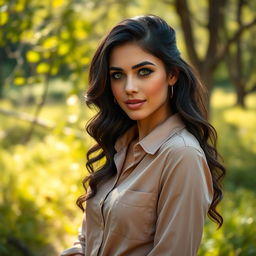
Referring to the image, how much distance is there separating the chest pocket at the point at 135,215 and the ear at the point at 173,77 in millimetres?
538

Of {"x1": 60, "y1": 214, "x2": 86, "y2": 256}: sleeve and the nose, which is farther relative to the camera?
{"x1": 60, "y1": 214, "x2": 86, "y2": 256}: sleeve

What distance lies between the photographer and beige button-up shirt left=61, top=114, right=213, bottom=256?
1932mm

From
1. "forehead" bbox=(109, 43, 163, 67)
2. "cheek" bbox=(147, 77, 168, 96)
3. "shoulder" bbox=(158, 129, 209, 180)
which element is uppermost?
"forehead" bbox=(109, 43, 163, 67)

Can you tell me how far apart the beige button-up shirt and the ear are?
160 mm

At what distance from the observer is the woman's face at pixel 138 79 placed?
86.8 inches

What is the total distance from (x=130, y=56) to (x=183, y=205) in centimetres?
70

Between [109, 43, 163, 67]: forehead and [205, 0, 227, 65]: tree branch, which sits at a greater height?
[109, 43, 163, 67]: forehead

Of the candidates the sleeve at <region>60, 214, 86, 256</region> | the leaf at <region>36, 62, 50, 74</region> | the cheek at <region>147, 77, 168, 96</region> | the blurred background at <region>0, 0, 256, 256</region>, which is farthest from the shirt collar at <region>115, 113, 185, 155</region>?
the leaf at <region>36, 62, 50, 74</region>

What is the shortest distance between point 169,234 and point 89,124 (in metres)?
0.91

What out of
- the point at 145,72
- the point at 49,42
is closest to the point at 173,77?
the point at 145,72

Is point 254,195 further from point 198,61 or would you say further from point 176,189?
point 176,189

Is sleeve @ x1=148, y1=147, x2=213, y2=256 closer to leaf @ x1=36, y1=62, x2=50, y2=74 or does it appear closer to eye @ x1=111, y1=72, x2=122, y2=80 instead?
eye @ x1=111, y1=72, x2=122, y2=80

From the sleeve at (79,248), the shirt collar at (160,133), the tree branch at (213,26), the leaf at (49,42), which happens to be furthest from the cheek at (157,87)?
the tree branch at (213,26)

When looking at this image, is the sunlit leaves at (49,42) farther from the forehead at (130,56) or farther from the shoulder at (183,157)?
the shoulder at (183,157)
